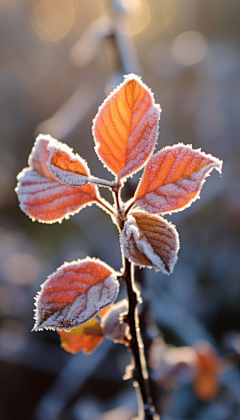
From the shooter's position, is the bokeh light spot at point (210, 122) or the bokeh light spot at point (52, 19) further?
the bokeh light spot at point (52, 19)

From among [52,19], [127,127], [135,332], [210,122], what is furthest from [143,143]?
[52,19]

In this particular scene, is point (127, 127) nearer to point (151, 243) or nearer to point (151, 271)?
point (151, 243)

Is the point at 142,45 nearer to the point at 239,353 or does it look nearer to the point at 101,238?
the point at 101,238

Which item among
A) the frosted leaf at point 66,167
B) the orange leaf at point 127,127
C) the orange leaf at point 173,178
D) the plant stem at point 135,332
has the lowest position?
the plant stem at point 135,332

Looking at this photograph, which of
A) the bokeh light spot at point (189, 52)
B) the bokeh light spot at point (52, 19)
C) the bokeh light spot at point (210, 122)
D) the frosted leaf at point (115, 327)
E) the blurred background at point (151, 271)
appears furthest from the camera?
the bokeh light spot at point (52, 19)

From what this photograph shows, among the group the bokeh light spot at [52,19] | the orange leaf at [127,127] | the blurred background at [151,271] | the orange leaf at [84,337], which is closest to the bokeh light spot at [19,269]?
the blurred background at [151,271]

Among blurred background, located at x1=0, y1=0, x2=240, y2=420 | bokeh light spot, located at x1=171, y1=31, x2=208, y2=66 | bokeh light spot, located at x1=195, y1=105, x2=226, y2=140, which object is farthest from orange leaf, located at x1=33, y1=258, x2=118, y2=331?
bokeh light spot, located at x1=195, y1=105, x2=226, y2=140

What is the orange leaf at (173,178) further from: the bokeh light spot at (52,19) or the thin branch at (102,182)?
the bokeh light spot at (52,19)
